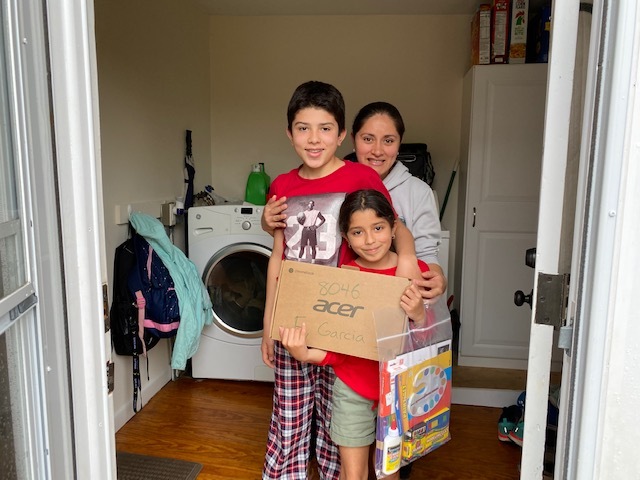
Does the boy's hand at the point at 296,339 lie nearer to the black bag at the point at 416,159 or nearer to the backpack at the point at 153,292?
the backpack at the point at 153,292

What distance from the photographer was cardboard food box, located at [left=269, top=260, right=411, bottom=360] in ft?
4.10

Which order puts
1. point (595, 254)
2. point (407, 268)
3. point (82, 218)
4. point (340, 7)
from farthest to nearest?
point (340, 7)
point (407, 268)
point (82, 218)
point (595, 254)

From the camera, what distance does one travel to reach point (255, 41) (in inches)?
130

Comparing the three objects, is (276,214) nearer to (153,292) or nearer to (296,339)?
(296,339)

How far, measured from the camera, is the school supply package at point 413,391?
1.23m

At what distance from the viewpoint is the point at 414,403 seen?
50.2 inches

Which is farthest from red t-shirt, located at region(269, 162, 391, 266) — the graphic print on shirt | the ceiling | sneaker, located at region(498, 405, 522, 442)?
the ceiling

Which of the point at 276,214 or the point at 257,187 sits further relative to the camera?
the point at 257,187

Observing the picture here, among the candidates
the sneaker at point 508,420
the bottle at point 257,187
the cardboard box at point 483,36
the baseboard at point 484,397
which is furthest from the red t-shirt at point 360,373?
the bottle at point 257,187

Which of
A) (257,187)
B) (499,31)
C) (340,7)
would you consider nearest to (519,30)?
(499,31)

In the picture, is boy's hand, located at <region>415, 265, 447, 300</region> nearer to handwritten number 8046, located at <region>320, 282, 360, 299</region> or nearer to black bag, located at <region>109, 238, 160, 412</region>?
handwritten number 8046, located at <region>320, 282, 360, 299</region>

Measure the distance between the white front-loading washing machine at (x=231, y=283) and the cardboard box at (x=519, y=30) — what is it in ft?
5.38

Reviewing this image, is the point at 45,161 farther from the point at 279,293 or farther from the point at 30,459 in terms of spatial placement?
the point at 279,293

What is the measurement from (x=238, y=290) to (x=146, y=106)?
1058 mm
